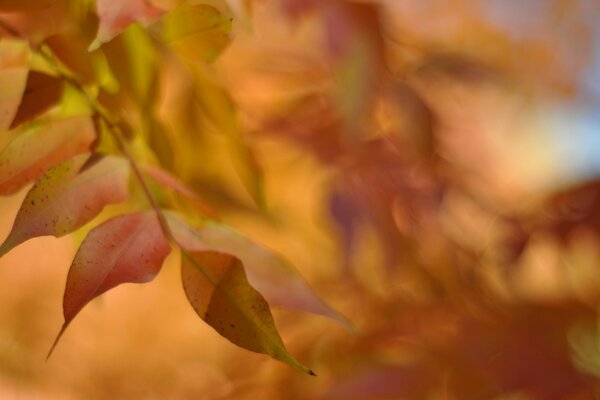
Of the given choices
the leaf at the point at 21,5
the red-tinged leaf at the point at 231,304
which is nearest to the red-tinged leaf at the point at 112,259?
the red-tinged leaf at the point at 231,304

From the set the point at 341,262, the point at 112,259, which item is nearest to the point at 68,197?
the point at 112,259

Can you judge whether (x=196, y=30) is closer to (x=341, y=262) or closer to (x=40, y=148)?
(x=40, y=148)

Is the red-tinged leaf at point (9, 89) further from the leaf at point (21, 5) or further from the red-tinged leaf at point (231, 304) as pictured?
the red-tinged leaf at point (231, 304)

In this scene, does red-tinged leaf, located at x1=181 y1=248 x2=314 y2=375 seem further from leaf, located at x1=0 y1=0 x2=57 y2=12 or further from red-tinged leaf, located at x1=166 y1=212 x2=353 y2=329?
leaf, located at x1=0 y1=0 x2=57 y2=12

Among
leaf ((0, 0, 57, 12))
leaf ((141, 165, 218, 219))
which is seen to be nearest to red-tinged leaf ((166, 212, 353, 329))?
leaf ((141, 165, 218, 219))

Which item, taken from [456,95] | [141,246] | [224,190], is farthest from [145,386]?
[456,95]
